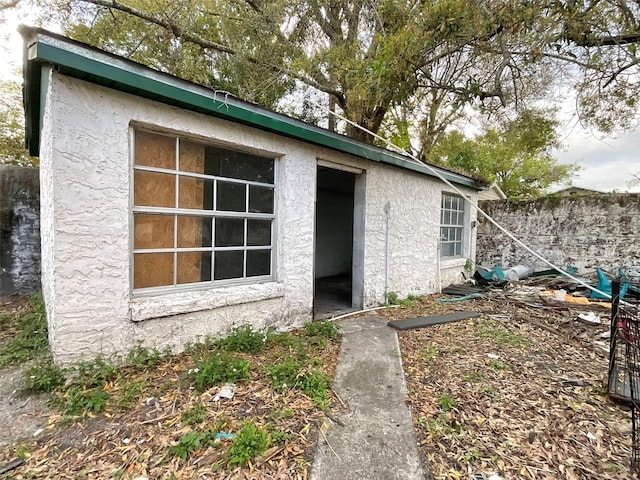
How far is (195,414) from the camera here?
2.33 m

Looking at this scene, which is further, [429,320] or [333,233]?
[333,233]

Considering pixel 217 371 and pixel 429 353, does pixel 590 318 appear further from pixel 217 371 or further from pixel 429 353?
pixel 217 371

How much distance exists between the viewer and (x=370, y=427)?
7.68 feet

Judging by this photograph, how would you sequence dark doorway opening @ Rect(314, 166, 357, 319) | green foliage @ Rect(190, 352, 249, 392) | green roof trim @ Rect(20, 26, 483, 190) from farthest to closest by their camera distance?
dark doorway opening @ Rect(314, 166, 357, 319), green foliage @ Rect(190, 352, 249, 392), green roof trim @ Rect(20, 26, 483, 190)

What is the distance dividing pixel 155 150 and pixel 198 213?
0.79 meters

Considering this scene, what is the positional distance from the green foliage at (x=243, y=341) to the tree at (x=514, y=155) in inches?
288

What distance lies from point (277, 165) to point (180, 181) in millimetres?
1338

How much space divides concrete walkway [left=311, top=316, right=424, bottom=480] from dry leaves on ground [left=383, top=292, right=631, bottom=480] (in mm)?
128

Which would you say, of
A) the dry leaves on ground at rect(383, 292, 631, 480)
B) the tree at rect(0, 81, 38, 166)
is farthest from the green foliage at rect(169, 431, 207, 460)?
the tree at rect(0, 81, 38, 166)

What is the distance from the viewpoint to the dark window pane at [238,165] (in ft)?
11.9

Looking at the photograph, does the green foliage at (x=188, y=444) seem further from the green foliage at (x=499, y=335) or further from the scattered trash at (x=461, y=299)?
the scattered trash at (x=461, y=299)

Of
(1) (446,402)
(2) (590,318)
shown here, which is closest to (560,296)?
(2) (590,318)

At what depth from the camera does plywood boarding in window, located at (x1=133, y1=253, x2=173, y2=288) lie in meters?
3.14

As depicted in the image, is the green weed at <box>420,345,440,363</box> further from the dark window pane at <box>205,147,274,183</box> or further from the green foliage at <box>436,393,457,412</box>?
the dark window pane at <box>205,147,274,183</box>
